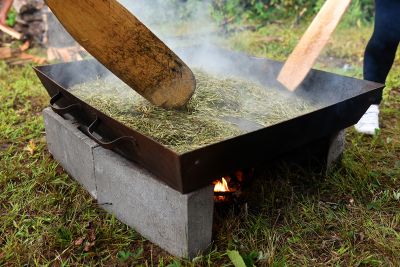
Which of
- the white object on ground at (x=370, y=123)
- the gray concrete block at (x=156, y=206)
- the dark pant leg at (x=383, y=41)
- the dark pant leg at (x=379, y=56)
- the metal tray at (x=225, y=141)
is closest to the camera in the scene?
the metal tray at (x=225, y=141)

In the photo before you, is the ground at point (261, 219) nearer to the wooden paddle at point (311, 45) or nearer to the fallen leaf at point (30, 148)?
the fallen leaf at point (30, 148)

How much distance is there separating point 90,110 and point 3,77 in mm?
3423

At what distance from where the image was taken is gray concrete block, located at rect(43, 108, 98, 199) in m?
2.49

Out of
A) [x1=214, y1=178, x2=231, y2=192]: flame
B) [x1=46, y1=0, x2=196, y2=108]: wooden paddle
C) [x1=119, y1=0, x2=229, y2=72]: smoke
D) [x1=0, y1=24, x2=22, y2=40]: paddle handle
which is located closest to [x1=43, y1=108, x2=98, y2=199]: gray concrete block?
[x1=46, y1=0, x2=196, y2=108]: wooden paddle

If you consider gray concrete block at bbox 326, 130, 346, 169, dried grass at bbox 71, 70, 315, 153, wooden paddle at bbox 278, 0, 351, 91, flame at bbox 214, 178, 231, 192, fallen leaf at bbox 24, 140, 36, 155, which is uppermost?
wooden paddle at bbox 278, 0, 351, 91

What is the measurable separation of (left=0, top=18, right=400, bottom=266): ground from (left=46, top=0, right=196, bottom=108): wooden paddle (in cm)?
82

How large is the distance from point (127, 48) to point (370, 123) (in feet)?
7.73

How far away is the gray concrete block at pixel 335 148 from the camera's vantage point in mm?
2654

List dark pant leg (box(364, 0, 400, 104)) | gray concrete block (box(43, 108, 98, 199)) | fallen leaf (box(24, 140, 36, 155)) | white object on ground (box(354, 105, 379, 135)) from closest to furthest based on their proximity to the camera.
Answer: gray concrete block (box(43, 108, 98, 199)) → dark pant leg (box(364, 0, 400, 104)) → fallen leaf (box(24, 140, 36, 155)) → white object on ground (box(354, 105, 379, 135))

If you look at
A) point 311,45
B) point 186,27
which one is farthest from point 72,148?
point 186,27

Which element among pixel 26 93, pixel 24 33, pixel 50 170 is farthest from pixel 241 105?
pixel 24 33

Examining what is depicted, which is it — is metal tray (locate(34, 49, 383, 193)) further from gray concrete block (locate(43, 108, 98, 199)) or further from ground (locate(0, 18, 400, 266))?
ground (locate(0, 18, 400, 266))

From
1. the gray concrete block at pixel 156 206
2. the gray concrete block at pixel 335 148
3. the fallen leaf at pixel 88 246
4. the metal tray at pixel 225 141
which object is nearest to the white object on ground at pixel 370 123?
the gray concrete block at pixel 335 148

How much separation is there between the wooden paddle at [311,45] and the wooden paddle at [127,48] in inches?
30.8
